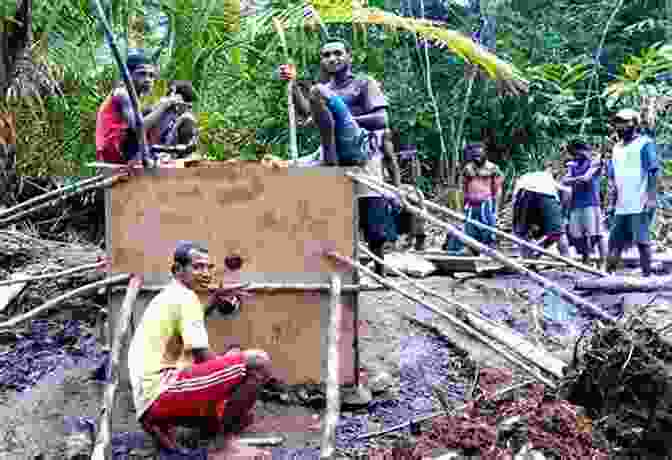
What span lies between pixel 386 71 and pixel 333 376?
963 centimetres

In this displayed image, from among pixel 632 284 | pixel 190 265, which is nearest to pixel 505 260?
pixel 190 265

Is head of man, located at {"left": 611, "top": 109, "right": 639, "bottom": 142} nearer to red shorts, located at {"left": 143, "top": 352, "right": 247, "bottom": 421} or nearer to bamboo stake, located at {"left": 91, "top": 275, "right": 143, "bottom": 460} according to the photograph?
bamboo stake, located at {"left": 91, "top": 275, "right": 143, "bottom": 460}

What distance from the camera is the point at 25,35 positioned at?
7.14 meters

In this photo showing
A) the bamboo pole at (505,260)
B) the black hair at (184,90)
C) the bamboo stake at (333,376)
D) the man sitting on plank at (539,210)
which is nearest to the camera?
the bamboo stake at (333,376)

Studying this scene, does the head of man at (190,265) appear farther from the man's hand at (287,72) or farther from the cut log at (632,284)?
Answer: the cut log at (632,284)

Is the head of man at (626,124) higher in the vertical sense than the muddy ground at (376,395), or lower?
higher

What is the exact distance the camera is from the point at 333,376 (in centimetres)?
499

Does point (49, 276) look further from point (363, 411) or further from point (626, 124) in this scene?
point (626, 124)

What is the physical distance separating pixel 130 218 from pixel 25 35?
6.91 feet

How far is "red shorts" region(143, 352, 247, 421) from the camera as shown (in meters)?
A: 4.86

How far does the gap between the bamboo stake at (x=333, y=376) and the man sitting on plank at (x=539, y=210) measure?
408 centimetres

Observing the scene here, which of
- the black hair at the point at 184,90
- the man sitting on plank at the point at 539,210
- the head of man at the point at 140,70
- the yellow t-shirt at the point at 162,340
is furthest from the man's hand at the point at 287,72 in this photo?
the man sitting on plank at the point at 539,210

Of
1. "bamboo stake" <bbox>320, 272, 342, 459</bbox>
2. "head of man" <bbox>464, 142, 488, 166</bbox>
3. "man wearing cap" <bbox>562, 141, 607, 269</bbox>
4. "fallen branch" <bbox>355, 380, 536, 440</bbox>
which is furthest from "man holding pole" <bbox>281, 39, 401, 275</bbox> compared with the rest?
"man wearing cap" <bbox>562, 141, 607, 269</bbox>

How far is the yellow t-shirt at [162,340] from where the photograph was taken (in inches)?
193
